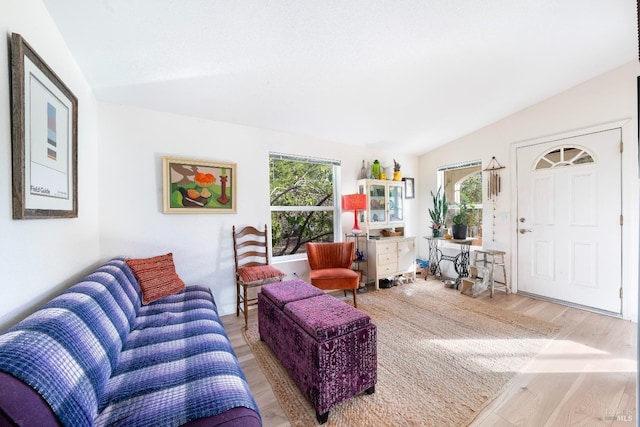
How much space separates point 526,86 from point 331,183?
2.51m

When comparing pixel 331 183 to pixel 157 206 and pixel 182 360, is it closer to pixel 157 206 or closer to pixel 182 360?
pixel 157 206

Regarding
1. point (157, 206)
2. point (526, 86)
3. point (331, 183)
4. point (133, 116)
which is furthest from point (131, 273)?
point (526, 86)

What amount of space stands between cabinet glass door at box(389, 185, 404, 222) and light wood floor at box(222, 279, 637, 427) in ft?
7.26

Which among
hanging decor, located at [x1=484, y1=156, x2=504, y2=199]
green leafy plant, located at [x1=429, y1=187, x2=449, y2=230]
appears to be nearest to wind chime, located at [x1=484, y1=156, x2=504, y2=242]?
hanging decor, located at [x1=484, y1=156, x2=504, y2=199]

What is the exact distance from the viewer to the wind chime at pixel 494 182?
351 centimetres

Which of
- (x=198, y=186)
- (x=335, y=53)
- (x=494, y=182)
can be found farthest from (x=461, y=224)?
(x=198, y=186)

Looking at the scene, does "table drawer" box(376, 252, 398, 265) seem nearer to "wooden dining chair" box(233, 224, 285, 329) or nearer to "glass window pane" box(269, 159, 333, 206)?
"glass window pane" box(269, 159, 333, 206)

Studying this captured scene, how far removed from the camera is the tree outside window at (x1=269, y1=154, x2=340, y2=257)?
3275 mm

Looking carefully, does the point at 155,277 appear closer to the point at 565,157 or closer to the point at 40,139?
the point at 40,139

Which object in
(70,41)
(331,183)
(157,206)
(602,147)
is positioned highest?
(70,41)

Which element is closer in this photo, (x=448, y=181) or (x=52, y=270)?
(x=52, y=270)

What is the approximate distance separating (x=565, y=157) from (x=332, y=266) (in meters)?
3.07

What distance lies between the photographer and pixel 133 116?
2365mm

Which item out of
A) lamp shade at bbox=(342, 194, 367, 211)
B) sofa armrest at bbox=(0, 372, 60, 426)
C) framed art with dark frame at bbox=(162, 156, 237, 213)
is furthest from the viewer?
lamp shade at bbox=(342, 194, 367, 211)
